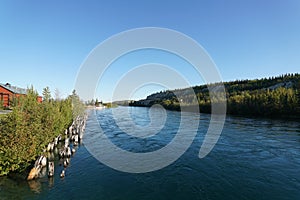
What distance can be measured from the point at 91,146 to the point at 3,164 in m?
12.3

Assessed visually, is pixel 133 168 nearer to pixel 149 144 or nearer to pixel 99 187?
pixel 99 187

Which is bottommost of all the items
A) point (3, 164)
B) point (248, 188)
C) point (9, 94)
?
point (248, 188)

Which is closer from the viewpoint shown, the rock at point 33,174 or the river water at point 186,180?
the river water at point 186,180

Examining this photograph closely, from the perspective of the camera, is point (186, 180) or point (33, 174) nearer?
point (33, 174)

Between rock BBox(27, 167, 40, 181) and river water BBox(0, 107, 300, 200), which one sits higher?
rock BBox(27, 167, 40, 181)

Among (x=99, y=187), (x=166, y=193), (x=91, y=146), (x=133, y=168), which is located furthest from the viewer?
(x=91, y=146)

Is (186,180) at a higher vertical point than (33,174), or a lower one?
lower

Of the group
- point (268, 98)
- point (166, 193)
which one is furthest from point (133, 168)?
point (268, 98)

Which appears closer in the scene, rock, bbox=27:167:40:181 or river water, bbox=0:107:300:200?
river water, bbox=0:107:300:200

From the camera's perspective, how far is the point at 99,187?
47.2 ft

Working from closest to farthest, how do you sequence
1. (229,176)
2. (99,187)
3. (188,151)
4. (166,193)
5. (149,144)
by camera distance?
(166,193) → (99,187) → (229,176) → (188,151) → (149,144)

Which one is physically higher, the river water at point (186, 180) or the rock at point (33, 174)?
the rock at point (33, 174)

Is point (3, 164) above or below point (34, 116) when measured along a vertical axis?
below

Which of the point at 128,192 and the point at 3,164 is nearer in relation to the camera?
the point at 128,192
